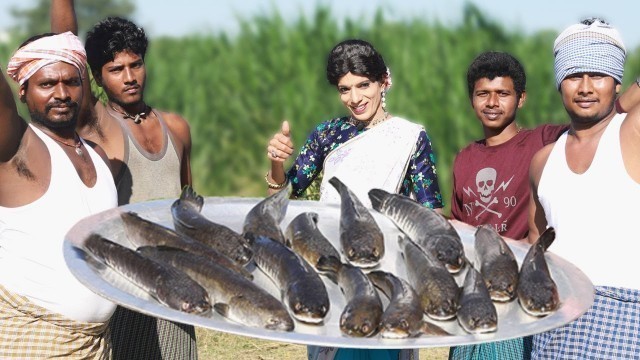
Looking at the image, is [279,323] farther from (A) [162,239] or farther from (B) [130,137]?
(B) [130,137]

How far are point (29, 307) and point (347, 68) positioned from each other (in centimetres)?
190

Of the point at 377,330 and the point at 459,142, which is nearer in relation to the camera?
the point at 377,330

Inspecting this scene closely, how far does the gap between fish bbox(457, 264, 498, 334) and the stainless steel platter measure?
3cm

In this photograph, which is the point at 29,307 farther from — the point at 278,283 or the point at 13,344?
the point at 278,283

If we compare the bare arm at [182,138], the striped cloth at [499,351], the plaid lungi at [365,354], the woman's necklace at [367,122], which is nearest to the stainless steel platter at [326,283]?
the plaid lungi at [365,354]

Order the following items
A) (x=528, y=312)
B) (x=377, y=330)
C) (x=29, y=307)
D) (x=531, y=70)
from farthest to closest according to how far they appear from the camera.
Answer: (x=531, y=70) < (x=29, y=307) < (x=528, y=312) < (x=377, y=330)

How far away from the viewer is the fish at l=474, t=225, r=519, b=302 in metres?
3.22

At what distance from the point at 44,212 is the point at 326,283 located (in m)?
1.37

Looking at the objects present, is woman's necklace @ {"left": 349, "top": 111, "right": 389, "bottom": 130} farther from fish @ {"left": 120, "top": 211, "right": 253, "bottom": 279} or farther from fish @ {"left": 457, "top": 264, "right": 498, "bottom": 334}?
fish @ {"left": 457, "top": 264, "right": 498, "bottom": 334}

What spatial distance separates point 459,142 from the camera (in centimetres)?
1359

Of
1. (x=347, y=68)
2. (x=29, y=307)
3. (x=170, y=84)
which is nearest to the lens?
(x=29, y=307)

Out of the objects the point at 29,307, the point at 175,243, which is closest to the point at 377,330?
the point at 175,243

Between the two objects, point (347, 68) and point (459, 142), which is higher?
point (347, 68)

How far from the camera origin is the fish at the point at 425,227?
337 centimetres
